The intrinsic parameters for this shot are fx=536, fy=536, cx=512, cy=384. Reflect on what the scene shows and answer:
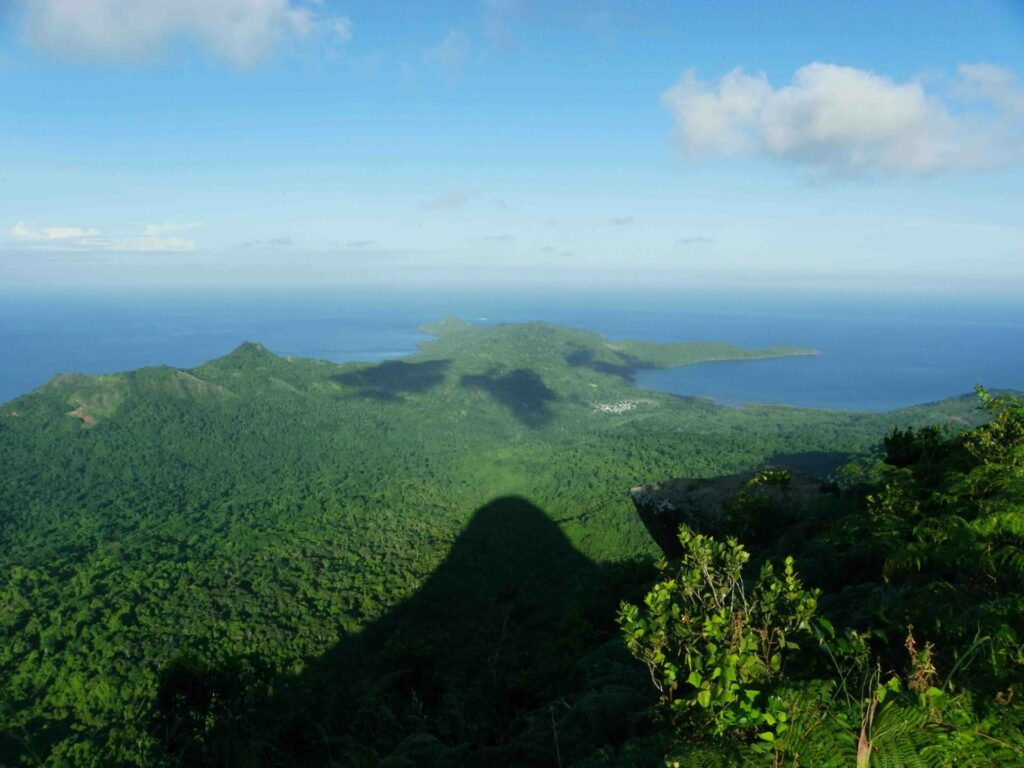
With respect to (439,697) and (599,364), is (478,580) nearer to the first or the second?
(439,697)

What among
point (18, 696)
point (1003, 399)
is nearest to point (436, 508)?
point (18, 696)

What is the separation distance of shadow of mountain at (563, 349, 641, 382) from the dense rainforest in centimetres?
4695

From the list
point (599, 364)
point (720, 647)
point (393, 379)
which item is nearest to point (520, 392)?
point (393, 379)

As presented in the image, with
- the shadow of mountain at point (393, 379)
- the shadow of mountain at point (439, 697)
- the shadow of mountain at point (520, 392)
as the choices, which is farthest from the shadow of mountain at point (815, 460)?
the shadow of mountain at point (393, 379)

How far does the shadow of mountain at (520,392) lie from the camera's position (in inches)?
4649

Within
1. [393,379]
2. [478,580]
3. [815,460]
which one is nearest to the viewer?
[478,580]

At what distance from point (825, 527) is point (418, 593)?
3509cm

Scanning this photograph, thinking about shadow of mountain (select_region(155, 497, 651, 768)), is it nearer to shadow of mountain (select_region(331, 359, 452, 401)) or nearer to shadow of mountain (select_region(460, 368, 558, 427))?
shadow of mountain (select_region(460, 368, 558, 427))

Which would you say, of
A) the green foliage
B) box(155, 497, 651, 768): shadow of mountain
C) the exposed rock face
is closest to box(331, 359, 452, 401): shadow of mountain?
box(155, 497, 651, 768): shadow of mountain

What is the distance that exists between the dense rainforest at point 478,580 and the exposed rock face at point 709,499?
1.09ft

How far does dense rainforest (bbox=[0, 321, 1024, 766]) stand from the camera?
4.45 meters

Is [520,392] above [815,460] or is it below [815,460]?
above

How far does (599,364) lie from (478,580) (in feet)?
453

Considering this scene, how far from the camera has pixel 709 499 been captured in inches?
842
